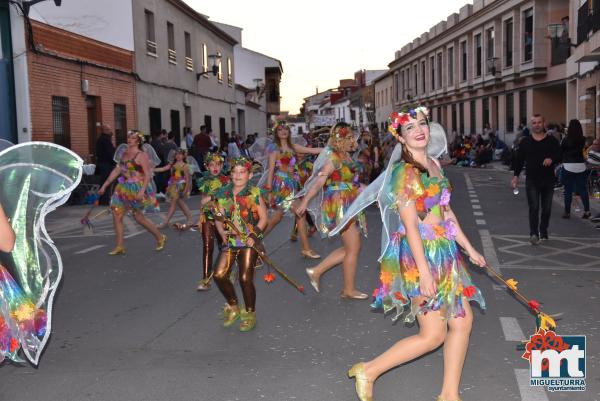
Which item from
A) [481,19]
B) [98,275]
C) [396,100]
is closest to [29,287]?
[98,275]

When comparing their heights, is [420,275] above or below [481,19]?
below

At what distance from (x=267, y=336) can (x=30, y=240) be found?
7.80ft

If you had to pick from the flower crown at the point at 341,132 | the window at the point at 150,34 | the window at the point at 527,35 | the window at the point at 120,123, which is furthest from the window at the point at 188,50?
the flower crown at the point at 341,132

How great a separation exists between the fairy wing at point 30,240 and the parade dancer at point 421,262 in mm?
1851

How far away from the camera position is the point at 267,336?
19.1 feet

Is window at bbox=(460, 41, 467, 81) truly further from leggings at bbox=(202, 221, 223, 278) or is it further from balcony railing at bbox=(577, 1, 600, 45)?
leggings at bbox=(202, 221, 223, 278)

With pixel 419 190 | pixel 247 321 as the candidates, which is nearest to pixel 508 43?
pixel 247 321

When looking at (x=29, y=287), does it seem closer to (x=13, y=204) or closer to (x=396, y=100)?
(x=13, y=204)

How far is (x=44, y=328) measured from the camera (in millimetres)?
3928

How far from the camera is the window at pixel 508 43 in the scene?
38.2 meters

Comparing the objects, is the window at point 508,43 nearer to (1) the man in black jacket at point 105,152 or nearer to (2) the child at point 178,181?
(1) the man in black jacket at point 105,152

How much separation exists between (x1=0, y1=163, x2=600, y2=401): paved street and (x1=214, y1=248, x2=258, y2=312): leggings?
34 centimetres

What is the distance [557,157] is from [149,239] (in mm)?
6410

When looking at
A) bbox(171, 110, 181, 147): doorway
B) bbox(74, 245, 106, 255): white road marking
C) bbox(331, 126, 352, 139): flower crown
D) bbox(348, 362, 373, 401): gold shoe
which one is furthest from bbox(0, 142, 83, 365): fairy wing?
bbox(171, 110, 181, 147): doorway
